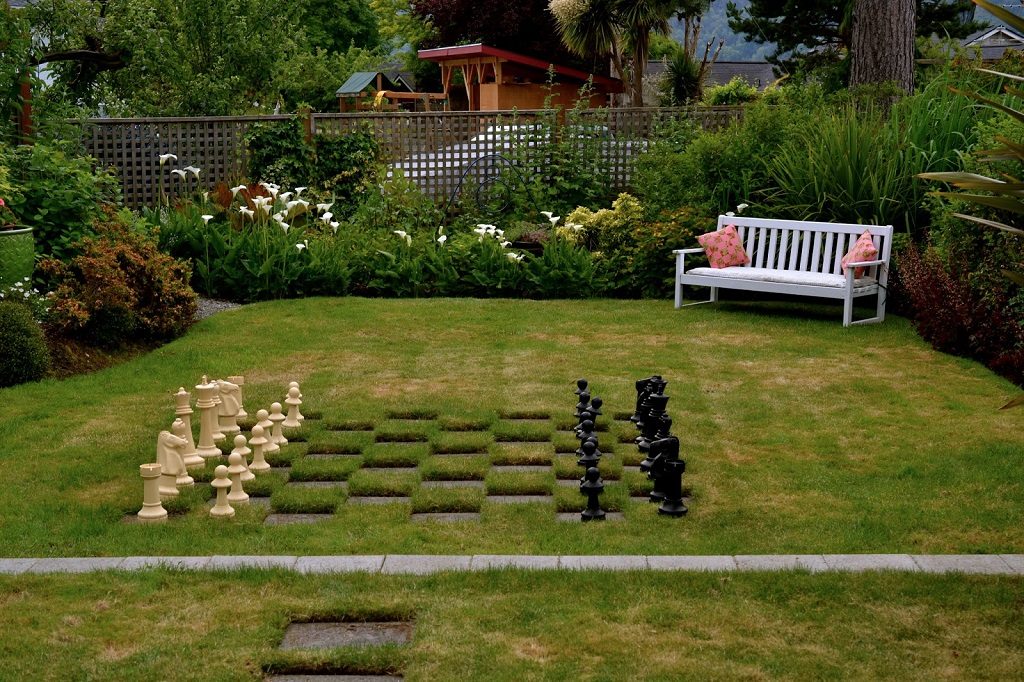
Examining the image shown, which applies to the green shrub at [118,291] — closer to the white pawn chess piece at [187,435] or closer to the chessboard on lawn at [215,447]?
the chessboard on lawn at [215,447]

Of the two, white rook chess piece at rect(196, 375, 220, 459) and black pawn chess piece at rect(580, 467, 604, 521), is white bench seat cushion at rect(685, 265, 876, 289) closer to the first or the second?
black pawn chess piece at rect(580, 467, 604, 521)

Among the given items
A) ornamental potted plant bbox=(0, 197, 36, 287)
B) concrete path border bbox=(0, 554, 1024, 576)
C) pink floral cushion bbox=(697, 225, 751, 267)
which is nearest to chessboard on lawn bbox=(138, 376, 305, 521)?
concrete path border bbox=(0, 554, 1024, 576)

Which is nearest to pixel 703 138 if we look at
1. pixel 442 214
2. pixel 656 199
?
pixel 656 199

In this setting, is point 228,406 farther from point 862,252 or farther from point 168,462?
point 862,252

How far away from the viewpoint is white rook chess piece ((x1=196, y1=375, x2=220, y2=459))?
6570mm

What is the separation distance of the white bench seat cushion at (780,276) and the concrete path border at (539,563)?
6.55m

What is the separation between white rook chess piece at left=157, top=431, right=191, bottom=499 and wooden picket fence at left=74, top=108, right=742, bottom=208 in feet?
36.0

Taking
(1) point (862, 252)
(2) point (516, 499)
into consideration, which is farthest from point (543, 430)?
(1) point (862, 252)

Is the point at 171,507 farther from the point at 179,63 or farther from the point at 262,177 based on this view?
the point at 179,63

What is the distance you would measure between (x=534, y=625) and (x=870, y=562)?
62.4 inches

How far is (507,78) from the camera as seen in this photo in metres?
37.5

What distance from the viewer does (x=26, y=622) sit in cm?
443

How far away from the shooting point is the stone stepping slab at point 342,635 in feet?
14.1

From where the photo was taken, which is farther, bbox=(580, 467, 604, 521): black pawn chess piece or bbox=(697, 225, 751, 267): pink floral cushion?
bbox=(697, 225, 751, 267): pink floral cushion
